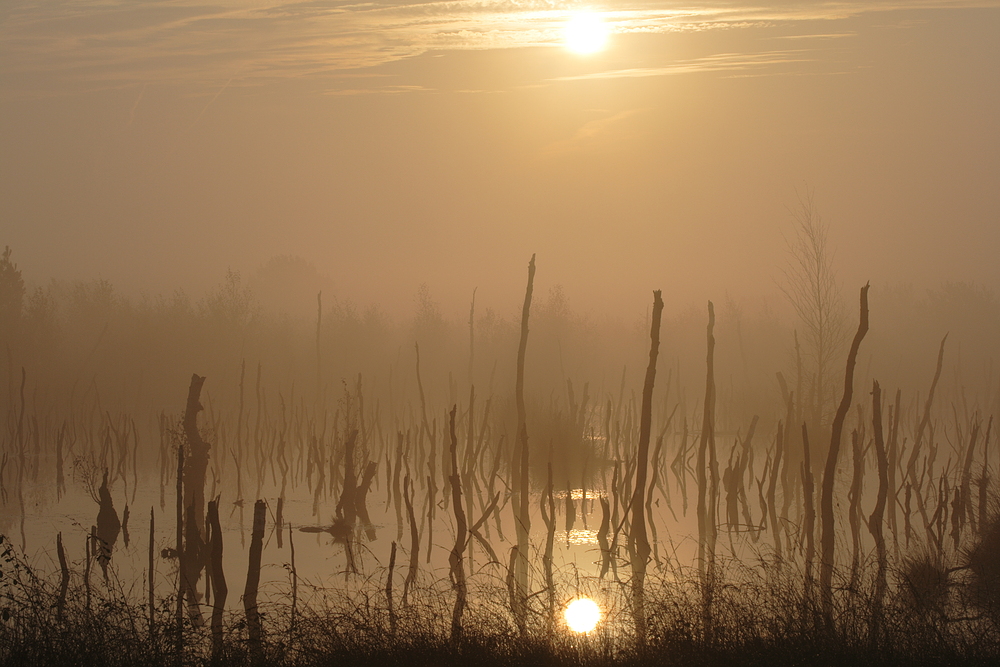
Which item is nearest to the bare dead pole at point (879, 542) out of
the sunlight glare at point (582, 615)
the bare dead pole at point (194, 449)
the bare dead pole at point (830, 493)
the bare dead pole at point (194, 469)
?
the bare dead pole at point (830, 493)

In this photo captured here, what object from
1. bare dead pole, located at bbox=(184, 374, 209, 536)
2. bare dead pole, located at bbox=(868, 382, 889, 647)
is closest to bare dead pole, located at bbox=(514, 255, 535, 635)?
bare dead pole, located at bbox=(868, 382, 889, 647)

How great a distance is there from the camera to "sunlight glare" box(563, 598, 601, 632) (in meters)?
8.09

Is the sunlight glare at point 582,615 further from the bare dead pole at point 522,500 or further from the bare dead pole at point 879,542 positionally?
the bare dead pole at point 879,542

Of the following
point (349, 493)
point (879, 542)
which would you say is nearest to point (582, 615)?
point (879, 542)

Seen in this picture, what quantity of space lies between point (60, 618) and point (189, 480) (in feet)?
14.1

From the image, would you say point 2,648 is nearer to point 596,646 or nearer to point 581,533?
point 596,646

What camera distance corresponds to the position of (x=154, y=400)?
32.0 meters

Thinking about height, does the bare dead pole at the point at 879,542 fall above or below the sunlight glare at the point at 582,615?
above

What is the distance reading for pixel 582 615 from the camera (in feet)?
28.1

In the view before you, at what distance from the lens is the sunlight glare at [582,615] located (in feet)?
26.5

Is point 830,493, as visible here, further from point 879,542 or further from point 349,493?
point 349,493

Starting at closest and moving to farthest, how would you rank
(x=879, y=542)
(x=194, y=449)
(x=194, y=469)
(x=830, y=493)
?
(x=830, y=493) < (x=879, y=542) < (x=194, y=449) < (x=194, y=469)

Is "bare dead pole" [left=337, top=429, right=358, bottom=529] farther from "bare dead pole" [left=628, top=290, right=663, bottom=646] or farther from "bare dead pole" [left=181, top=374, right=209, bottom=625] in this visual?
"bare dead pole" [left=628, top=290, right=663, bottom=646]

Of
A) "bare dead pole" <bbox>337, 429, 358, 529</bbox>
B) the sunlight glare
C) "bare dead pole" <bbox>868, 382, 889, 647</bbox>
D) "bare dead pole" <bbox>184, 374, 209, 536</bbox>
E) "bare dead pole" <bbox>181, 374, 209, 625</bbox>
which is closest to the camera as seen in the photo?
"bare dead pole" <bbox>868, 382, 889, 647</bbox>
